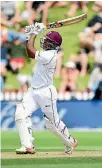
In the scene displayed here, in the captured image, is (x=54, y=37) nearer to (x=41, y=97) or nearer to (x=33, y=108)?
(x=41, y=97)

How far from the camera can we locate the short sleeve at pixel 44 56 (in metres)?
8.41

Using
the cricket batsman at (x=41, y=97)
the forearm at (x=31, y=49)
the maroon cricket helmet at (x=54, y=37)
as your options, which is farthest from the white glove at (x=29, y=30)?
the maroon cricket helmet at (x=54, y=37)

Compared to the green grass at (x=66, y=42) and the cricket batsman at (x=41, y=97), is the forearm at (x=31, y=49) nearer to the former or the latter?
the cricket batsman at (x=41, y=97)

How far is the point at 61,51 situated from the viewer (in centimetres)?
1670

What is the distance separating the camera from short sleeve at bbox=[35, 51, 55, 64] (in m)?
8.41

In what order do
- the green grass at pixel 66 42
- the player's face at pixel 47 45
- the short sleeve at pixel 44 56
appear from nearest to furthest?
1. the short sleeve at pixel 44 56
2. the player's face at pixel 47 45
3. the green grass at pixel 66 42

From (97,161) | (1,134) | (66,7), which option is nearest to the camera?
(97,161)

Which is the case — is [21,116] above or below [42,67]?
below

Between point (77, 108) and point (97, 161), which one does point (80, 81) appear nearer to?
point (77, 108)

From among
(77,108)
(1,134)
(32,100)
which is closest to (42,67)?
(32,100)

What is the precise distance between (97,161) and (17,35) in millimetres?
9601

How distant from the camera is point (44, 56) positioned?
27.7 ft

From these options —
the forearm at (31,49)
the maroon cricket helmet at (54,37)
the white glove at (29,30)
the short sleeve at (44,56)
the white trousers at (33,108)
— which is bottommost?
the white trousers at (33,108)

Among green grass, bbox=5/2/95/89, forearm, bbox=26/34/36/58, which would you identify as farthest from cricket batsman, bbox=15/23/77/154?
green grass, bbox=5/2/95/89
